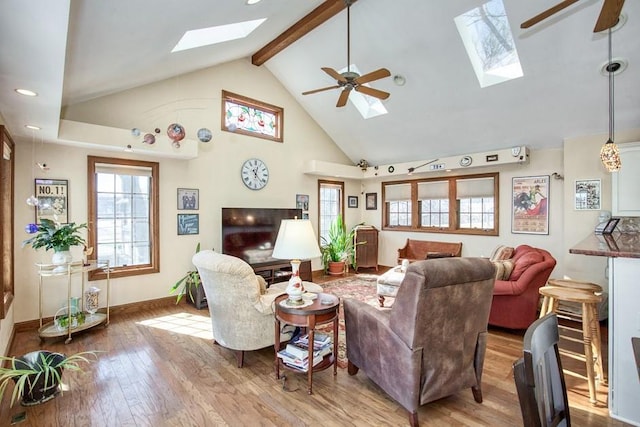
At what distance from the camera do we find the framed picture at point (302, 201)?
6.40 meters

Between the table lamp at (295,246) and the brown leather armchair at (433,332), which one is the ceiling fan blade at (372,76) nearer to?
the table lamp at (295,246)

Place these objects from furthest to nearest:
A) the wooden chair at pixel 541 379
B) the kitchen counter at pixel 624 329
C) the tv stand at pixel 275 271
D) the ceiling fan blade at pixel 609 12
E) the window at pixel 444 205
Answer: the window at pixel 444 205 → the tv stand at pixel 275 271 → the kitchen counter at pixel 624 329 → the ceiling fan blade at pixel 609 12 → the wooden chair at pixel 541 379

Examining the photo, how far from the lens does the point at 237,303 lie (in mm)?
2738

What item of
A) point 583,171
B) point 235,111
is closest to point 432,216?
point 583,171

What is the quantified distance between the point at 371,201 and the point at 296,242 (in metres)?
5.35

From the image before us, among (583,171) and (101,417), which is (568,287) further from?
(101,417)

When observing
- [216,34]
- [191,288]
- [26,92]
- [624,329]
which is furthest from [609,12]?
[191,288]

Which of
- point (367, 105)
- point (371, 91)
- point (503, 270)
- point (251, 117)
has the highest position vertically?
point (367, 105)

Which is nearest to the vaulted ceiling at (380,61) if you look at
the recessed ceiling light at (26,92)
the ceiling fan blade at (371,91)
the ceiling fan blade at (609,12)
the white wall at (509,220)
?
the recessed ceiling light at (26,92)

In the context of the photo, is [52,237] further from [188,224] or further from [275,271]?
[275,271]

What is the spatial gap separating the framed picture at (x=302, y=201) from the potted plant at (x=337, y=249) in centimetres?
87

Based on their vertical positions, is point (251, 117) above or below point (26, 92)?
above

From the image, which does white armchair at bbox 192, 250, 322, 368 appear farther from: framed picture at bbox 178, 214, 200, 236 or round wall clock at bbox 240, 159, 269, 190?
round wall clock at bbox 240, 159, 269, 190

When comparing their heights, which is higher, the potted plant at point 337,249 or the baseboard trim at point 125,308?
the potted plant at point 337,249
